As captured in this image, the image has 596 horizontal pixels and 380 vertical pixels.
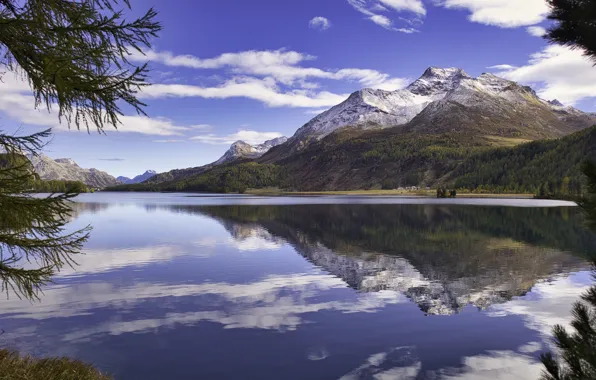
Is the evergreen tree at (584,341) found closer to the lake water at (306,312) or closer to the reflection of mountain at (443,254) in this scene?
the lake water at (306,312)

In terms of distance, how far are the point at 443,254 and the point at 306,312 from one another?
2706 centimetres

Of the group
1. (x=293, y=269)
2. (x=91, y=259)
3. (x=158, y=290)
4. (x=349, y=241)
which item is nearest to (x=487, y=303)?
(x=293, y=269)

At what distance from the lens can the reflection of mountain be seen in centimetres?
3003

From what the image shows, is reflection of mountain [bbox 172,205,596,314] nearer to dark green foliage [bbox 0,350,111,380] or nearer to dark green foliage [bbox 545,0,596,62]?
dark green foliage [bbox 545,0,596,62]

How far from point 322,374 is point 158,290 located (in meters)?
17.7

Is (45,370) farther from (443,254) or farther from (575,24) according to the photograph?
(443,254)

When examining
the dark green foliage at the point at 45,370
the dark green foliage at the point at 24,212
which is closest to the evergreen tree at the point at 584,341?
the dark green foliage at the point at 24,212

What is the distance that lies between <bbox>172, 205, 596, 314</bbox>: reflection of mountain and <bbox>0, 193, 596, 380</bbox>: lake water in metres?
0.24

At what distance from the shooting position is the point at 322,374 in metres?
15.8

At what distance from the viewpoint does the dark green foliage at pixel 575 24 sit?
7770 mm

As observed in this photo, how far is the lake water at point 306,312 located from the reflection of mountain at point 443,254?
24 cm

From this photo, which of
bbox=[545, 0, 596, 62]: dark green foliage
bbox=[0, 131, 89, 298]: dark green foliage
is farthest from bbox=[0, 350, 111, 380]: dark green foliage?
bbox=[545, 0, 596, 62]: dark green foliage

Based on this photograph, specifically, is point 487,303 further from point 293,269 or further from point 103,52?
point 103,52

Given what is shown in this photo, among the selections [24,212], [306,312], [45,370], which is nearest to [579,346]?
[24,212]
